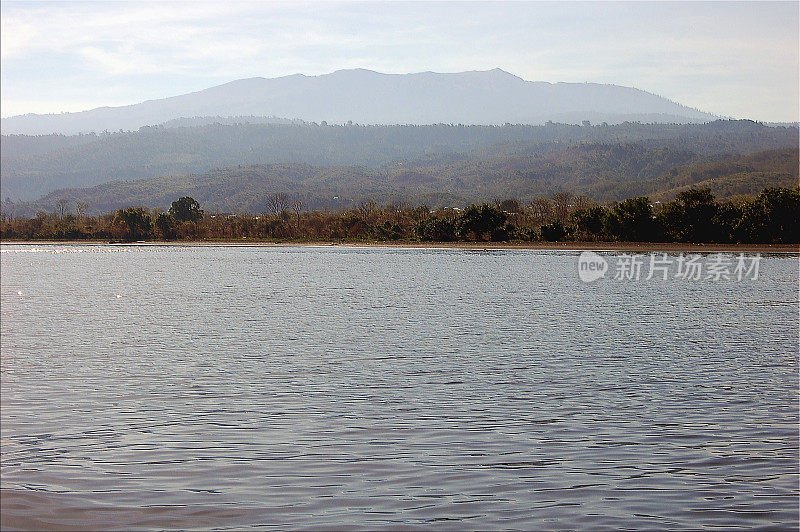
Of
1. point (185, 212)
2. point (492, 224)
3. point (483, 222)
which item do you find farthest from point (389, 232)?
point (185, 212)

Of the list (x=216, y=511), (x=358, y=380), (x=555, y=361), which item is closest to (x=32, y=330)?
(x=358, y=380)

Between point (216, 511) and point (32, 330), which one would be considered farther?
point (32, 330)

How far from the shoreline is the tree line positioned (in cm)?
101

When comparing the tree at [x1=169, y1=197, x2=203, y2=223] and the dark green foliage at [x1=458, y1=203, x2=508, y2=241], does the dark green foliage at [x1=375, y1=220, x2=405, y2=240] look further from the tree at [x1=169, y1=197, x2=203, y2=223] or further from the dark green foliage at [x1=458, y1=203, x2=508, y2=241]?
the tree at [x1=169, y1=197, x2=203, y2=223]

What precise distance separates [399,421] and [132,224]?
12618 cm

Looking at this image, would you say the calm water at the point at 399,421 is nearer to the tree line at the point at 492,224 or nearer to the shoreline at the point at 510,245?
the shoreline at the point at 510,245

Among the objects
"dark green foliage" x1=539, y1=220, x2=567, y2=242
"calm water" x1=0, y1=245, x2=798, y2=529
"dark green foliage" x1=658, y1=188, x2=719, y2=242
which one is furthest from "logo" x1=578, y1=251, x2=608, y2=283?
"calm water" x1=0, y1=245, x2=798, y2=529

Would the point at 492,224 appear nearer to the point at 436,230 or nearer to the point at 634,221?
the point at 436,230

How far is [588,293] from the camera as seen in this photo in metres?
40.0

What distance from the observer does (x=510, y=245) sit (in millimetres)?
103000

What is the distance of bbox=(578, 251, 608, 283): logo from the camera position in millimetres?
53206

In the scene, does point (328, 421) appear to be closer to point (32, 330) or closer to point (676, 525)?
point (676, 525)

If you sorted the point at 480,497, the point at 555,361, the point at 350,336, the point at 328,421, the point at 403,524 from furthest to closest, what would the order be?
the point at 350,336 < the point at 555,361 < the point at 328,421 < the point at 480,497 < the point at 403,524

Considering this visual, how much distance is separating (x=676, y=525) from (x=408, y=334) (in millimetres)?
15313
